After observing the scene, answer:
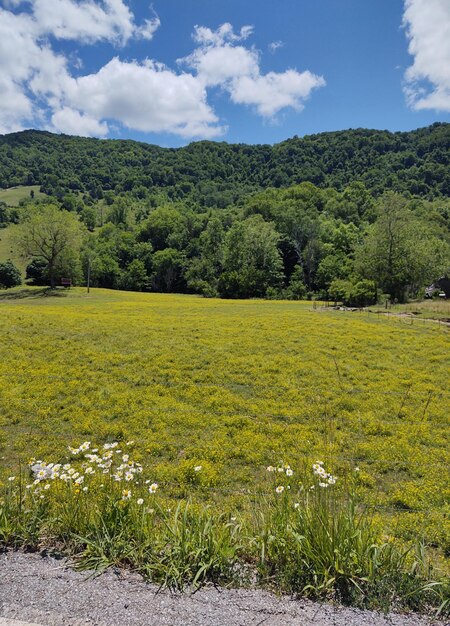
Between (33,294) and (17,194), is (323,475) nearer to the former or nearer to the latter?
(33,294)

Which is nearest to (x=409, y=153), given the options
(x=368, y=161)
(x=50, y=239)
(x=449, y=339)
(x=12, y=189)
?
(x=368, y=161)

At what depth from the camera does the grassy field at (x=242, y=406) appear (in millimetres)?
6801

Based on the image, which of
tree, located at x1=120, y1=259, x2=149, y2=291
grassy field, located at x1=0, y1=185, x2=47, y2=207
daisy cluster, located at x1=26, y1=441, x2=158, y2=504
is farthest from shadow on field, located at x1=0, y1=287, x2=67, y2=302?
grassy field, located at x1=0, y1=185, x2=47, y2=207

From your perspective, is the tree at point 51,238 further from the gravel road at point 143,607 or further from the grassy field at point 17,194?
the grassy field at point 17,194

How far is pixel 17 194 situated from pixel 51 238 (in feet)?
433

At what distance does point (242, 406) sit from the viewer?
10.1 m

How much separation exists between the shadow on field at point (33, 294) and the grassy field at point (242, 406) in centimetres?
3661

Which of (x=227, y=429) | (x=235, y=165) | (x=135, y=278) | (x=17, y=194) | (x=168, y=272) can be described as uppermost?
(x=235, y=165)

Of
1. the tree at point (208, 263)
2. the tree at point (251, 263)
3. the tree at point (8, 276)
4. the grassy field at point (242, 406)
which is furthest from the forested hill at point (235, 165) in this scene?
the grassy field at point (242, 406)

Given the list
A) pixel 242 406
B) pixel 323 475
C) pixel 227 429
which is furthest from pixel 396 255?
pixel 323 475

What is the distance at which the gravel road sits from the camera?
2992 mm

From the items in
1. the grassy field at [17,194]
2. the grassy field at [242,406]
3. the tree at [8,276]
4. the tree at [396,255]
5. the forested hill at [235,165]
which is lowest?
the grassy field at [242,406]

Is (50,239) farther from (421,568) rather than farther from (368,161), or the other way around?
(368,161)

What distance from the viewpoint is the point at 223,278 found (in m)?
67.6
